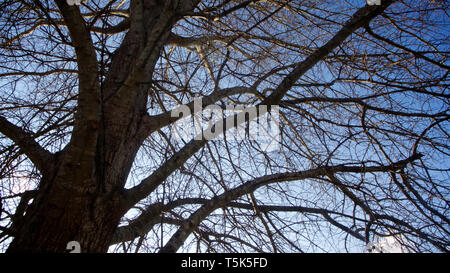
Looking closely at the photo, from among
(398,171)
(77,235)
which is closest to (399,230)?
(398,171)

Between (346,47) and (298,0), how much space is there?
1.97 feet

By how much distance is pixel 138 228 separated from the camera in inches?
83.6

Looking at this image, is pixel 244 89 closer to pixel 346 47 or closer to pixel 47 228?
pixel 346 47

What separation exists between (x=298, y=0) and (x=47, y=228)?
102 inches

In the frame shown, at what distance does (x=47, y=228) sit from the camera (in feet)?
5.01

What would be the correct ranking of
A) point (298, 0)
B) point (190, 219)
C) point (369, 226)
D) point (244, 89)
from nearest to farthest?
point (190, 219), point (369, 226), point (244, 89), point (298, 0)

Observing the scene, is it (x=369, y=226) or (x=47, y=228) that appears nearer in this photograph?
(x=47, y=228)

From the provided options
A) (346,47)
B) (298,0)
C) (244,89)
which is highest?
(298,0)
